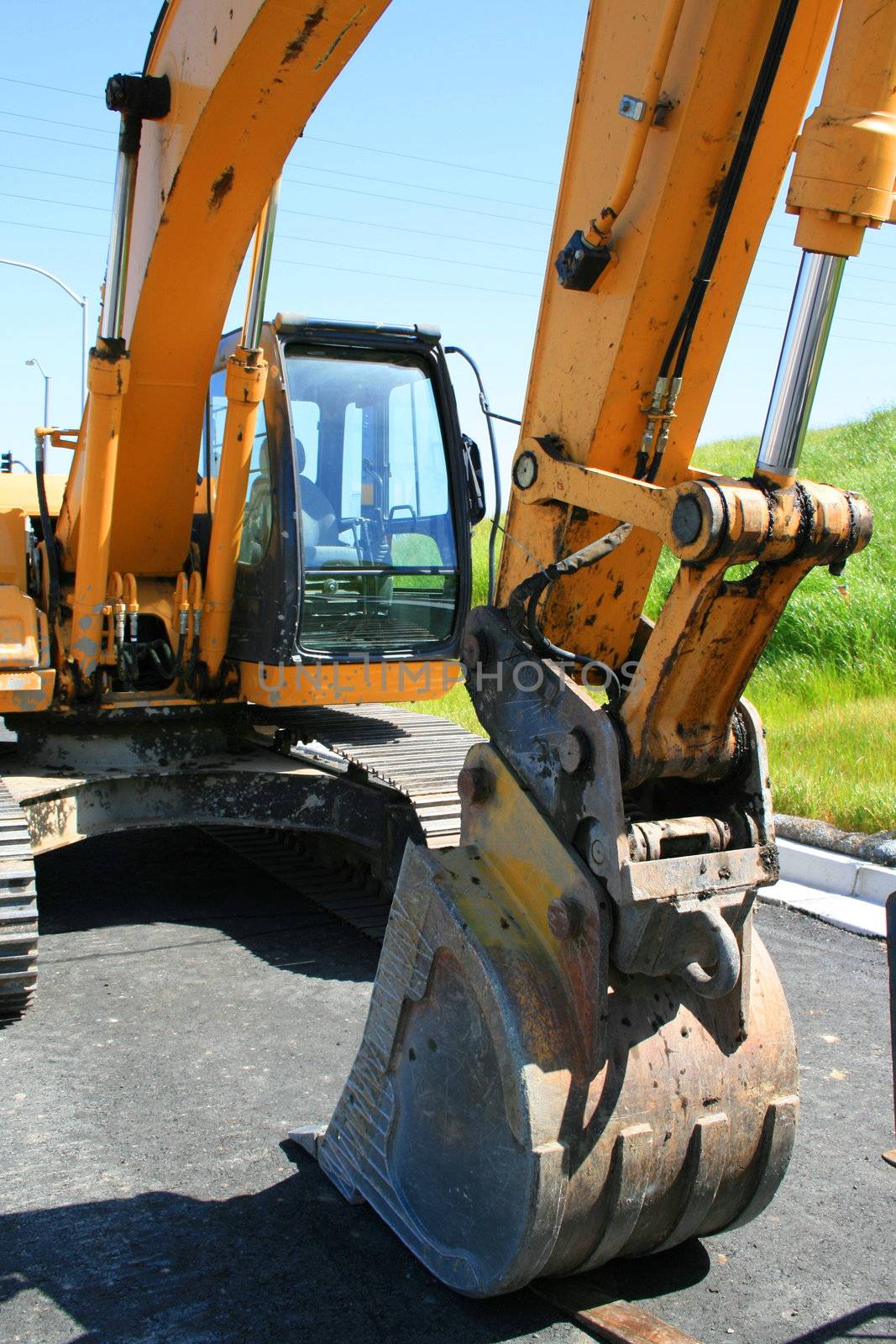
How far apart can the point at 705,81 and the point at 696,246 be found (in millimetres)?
320

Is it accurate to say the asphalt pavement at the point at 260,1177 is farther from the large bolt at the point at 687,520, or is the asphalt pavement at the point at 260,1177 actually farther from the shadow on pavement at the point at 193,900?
the large bolt at the point at 687,520

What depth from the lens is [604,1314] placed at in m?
2.88

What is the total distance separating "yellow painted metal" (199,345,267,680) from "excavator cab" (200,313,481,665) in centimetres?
13

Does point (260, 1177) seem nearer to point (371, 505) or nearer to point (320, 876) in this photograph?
point (320, 876)

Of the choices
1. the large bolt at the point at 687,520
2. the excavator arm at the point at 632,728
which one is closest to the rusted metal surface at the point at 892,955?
the excavator arm at the point at 632,728

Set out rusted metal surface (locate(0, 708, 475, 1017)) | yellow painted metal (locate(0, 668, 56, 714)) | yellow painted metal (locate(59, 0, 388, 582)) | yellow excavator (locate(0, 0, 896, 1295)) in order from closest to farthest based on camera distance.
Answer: yellow excavator (locate(0, 0, 896, 1295))
yellow painted metal (locate(59, 0, 388, 582))
yellow painted metal (locate(0, 668, 56, 714))
rusted metal surface (locate(0, 708, 475, 1017))

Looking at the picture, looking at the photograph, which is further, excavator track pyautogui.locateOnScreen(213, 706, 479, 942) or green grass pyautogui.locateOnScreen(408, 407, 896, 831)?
green grass pyautogui.locateOnScreen(408, 407, 896, 831)

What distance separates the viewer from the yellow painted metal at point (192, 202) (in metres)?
4.12

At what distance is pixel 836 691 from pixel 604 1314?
778 cm

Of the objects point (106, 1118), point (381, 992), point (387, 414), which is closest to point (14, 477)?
point (387, 414)

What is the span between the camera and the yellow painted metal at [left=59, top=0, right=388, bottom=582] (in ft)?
13.5

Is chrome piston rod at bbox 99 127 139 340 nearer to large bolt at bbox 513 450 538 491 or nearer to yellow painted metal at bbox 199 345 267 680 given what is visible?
yellow painted metal at bbox 199 345 267 680

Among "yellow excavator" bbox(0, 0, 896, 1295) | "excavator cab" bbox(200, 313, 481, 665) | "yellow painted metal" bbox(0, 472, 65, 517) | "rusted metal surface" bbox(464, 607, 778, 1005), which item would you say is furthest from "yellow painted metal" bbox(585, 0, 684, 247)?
"yellow painted metal" bbox(0, 472, 65, 517)

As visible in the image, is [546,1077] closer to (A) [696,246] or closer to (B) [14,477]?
(A) [696,246]
